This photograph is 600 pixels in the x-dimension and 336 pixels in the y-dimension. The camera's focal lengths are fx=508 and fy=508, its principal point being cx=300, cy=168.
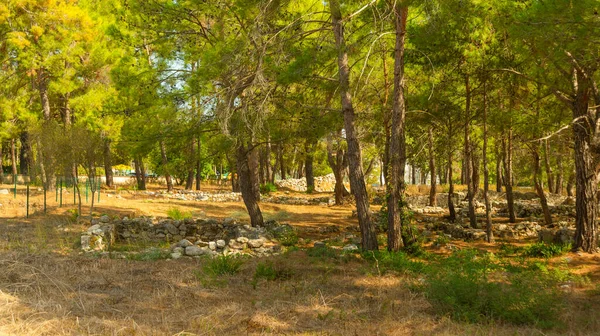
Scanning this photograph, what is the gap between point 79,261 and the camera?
944 cm

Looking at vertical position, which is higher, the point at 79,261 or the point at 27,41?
the point at 27,41

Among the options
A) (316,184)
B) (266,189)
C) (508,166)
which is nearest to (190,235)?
(508,166)

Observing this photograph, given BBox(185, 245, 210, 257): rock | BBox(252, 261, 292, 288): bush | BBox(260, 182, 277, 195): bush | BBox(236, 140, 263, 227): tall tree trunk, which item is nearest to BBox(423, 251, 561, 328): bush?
Result: BBox(252, 261, 292, 288): bush

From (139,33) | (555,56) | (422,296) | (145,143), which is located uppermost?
(139,33)

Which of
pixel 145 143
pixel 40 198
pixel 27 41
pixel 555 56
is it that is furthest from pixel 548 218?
pixel 27 41

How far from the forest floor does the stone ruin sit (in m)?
1.12

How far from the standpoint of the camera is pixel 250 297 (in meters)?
7.22

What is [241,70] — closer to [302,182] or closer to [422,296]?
[422,296]

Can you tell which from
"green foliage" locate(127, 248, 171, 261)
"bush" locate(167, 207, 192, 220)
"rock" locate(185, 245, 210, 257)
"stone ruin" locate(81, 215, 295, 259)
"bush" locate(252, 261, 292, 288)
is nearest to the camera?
"bush" locate(252, 261, 292, 288)

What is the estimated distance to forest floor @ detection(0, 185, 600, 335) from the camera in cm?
577

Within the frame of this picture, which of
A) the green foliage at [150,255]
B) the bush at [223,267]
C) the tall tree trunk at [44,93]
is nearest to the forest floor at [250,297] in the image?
the bush at [223,267]

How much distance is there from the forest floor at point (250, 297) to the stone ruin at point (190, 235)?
1118 millimetres

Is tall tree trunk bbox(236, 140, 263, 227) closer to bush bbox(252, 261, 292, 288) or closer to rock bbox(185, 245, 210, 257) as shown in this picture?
rock bbox(185, 245, 210, 257)

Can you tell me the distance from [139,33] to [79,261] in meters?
9.58
